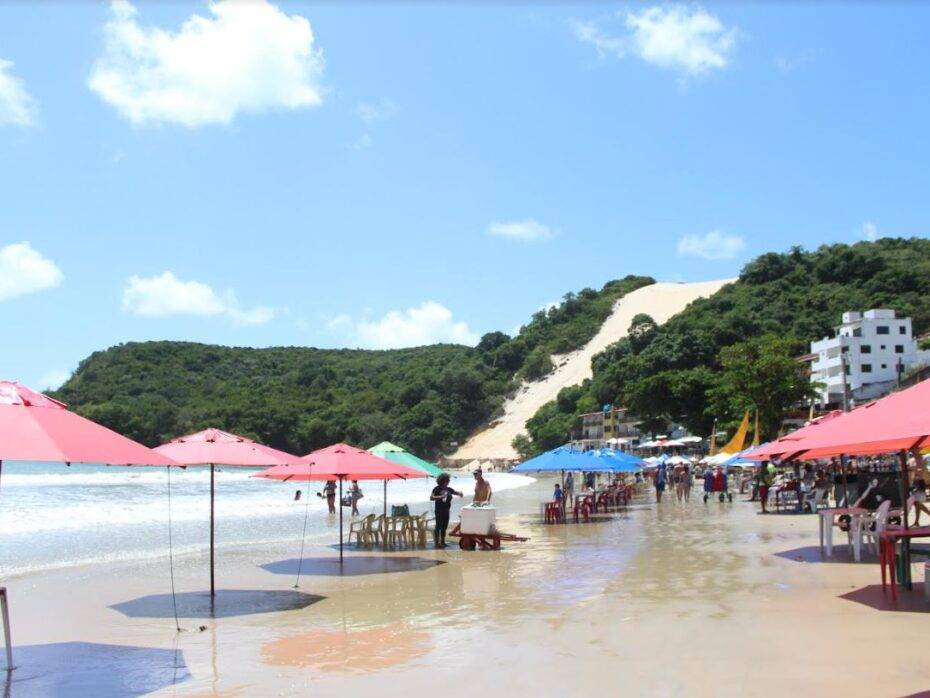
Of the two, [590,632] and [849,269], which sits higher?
[849,269]

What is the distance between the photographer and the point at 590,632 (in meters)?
7.94

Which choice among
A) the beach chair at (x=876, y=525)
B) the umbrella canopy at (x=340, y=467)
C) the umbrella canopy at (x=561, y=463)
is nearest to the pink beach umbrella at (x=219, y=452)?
the umbrella canopy at (x=340, y=467)

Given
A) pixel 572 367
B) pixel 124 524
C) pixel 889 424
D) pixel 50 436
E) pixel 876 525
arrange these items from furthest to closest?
1. pixel 572 367
2. pixel 124 524
3. pixel 876 525
4. pixel 889 424
5. pixel 50 436

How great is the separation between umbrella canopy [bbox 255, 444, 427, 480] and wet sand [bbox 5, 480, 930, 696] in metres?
1.52

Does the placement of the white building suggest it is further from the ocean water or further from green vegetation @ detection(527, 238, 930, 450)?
the ocean water

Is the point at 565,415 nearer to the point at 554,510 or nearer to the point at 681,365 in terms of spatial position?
the point at 681,365

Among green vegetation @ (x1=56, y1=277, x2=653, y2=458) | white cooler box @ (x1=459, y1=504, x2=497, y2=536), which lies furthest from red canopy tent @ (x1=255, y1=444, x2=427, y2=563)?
green vegetation @ (x1=56, y1=277, x2=653, y2=458)

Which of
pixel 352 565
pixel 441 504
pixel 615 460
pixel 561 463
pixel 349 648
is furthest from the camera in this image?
pixel 615 460

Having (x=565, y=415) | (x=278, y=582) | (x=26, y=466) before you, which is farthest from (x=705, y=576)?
(x=565, y=415)

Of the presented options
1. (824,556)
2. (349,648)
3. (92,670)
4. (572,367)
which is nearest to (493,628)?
(349,648)

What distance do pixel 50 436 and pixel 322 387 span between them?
118 meters

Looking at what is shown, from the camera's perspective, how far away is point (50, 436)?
5.99 meters

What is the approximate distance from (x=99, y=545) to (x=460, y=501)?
2256 centimetres

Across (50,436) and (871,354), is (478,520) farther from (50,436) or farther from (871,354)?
(871,354)
